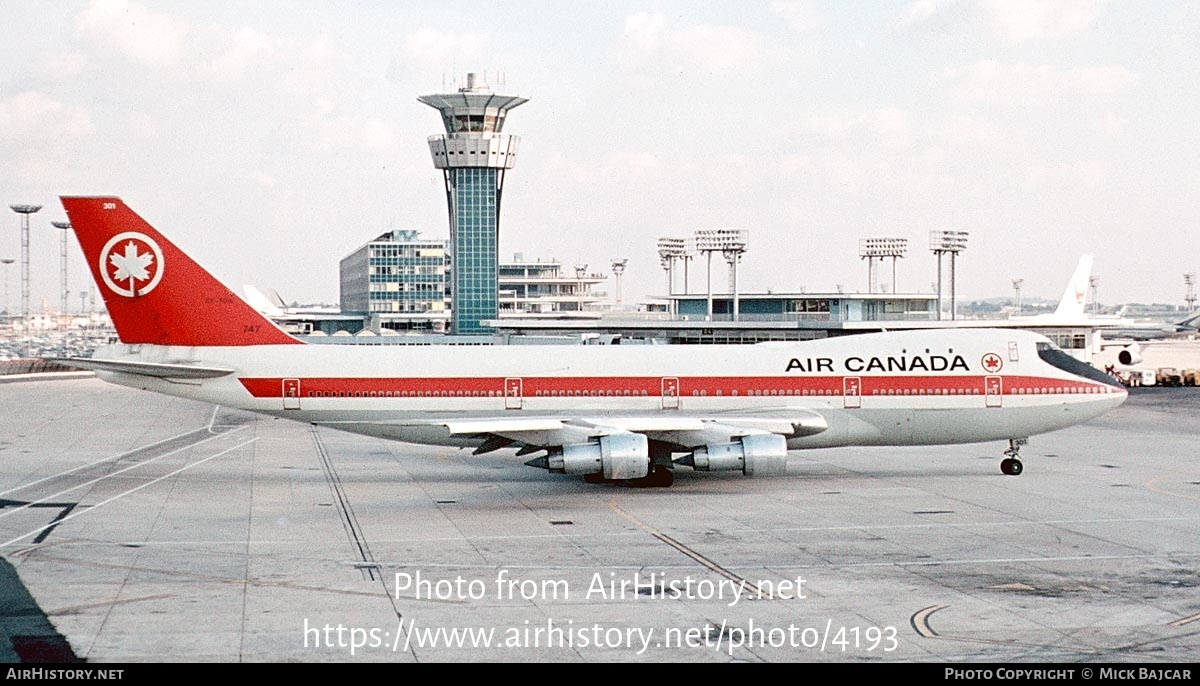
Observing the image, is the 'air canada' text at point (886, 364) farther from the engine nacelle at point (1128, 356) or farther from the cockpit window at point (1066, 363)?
the engine nacelle at point (1128, 356)

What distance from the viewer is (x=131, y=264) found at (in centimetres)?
3766

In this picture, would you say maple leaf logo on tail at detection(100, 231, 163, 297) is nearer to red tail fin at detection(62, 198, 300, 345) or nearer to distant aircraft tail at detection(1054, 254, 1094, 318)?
red tail fin at detection(62, 198, 300, 345)

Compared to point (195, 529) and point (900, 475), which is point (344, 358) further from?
point (900, 475)

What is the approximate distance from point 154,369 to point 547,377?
12.0 meters

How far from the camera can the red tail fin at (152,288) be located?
37438 millimetres

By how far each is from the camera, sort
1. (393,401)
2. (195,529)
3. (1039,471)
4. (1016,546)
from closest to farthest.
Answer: (1016,546) < (195,529) < (393,401) < (1039,471)

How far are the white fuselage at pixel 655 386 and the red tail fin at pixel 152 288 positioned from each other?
0.51 metres

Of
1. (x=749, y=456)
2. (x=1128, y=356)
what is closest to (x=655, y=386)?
(x=749, y=456)

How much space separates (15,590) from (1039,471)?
1247 inches

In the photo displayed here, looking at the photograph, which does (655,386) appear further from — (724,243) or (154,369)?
(724,243)

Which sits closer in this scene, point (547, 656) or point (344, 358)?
point (547, 656)

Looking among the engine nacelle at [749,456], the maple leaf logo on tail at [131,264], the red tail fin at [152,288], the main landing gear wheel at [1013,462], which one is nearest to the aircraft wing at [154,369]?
the red tail fin at [152,288]

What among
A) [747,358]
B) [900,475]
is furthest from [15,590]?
[900,475]

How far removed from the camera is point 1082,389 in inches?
1560
